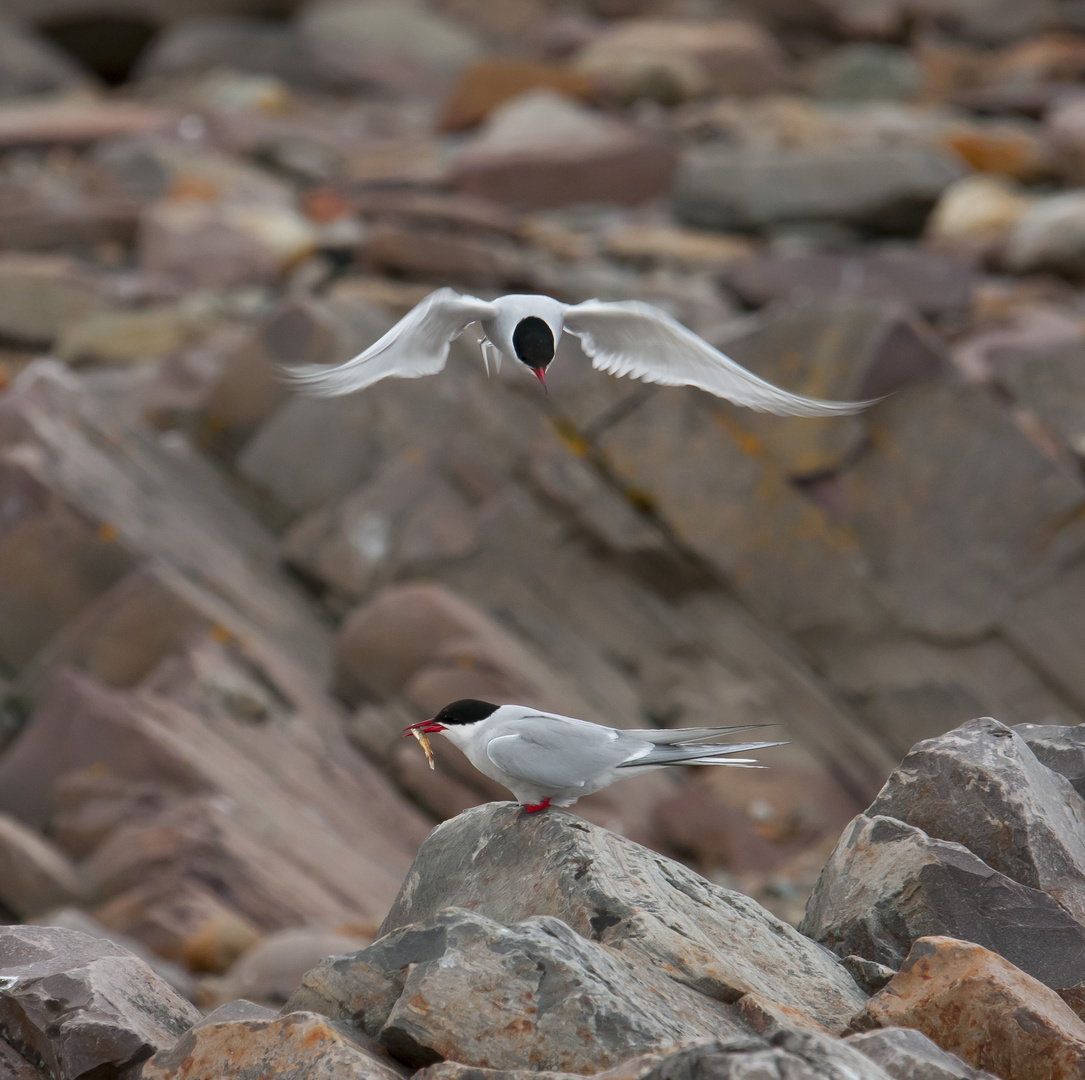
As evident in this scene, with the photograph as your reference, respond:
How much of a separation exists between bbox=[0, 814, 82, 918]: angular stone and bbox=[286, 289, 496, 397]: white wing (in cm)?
570

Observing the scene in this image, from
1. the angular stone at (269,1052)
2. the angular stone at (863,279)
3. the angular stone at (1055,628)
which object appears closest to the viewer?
the angular stone at (269,1052)

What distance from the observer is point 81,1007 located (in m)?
5.36

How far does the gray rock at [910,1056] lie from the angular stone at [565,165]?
83.9 ft

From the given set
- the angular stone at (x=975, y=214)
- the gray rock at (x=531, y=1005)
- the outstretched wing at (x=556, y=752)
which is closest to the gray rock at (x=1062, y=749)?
the outstretched wing at (x=556, y=752)

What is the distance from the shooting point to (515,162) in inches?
1144

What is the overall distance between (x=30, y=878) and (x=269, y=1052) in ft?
23.6

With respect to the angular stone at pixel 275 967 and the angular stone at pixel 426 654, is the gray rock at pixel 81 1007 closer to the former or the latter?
the angular stone at pixel 275 967

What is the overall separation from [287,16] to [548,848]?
43.0 m

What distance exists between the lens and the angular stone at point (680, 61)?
36.8m

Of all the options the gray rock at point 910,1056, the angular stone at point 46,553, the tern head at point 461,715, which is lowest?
the angular stone at point 46,553

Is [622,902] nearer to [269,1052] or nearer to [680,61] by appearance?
[269,1052]

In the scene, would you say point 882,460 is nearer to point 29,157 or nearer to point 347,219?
point 347,219

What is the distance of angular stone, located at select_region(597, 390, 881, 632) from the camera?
15.3m

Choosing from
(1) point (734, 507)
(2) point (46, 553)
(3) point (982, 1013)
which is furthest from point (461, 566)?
(3) point (982, 1013)
